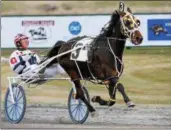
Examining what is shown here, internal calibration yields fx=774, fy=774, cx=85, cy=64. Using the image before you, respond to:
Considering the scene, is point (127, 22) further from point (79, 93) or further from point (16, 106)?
point (16, 106)

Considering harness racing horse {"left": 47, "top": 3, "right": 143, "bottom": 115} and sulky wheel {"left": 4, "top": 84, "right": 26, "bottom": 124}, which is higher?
harness racing horse {"left": 47, "top": 3, "right": 143, "bottom": 115}

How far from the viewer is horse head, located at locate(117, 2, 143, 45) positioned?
425 inches

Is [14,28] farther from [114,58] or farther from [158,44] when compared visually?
[114,58]

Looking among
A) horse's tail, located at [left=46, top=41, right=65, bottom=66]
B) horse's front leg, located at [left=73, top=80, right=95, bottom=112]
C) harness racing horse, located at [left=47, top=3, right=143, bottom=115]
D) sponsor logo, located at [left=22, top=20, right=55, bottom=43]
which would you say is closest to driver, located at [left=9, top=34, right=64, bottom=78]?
horse's tail, located at [left=46, top=41, right=65, bottom=66]

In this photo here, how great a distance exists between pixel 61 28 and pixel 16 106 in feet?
41.9

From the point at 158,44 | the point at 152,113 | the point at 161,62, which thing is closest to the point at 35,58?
the point at 152,113

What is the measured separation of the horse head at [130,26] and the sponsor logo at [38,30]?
13.5 metres

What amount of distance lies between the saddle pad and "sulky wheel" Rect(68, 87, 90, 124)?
617mm

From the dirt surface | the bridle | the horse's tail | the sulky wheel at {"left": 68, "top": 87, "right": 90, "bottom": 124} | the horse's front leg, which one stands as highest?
the bridle

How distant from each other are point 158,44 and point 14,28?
4693 millimetres

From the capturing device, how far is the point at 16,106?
40.2 ft

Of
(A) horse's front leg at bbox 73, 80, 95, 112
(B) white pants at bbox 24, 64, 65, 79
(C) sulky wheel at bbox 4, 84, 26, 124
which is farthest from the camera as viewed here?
(B) white pants at bbox 24, 64, 65, 79

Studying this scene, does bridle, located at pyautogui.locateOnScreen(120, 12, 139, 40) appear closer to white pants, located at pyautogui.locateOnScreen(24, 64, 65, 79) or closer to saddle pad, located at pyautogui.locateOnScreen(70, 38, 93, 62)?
saddle pad, located at pyautogui.locateOnScreen(70, 38, 93, 62)

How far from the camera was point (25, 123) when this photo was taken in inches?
→ 466
